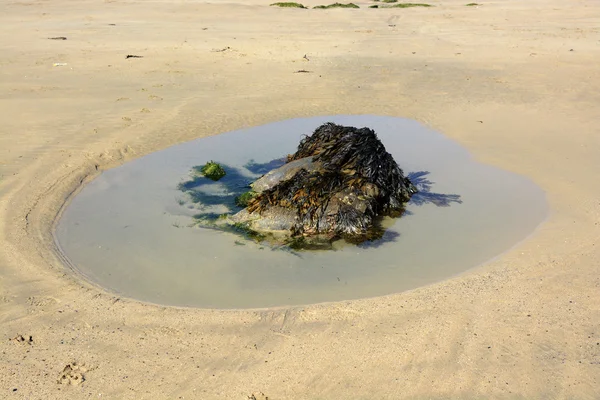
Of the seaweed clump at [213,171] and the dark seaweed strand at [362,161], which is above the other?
the dark seaweed strand at [362,161]

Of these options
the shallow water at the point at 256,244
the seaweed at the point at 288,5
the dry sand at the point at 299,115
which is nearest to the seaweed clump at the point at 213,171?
the shallow water at the point at 256,244

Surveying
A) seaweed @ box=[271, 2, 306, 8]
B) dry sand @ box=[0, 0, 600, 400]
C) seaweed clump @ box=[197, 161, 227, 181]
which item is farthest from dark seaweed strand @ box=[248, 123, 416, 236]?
seaweed @ box=[271, 2, 306, 8]

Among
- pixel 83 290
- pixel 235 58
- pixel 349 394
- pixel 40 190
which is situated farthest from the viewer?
pixel 235 58

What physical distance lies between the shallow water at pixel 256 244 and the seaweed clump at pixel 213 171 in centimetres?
37

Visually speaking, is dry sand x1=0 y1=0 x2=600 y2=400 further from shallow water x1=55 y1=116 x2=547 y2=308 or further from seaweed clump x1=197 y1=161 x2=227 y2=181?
seaweed clump x1=197 y1=161 x2=227 y2=181

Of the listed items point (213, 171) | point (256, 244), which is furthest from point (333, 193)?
point (213, 171)

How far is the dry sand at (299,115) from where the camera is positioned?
486cm

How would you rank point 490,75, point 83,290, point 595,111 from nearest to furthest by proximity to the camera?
1. point 83,290
2. point 595,111
3. point 490,75

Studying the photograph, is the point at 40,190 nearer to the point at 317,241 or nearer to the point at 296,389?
the point at 317,241

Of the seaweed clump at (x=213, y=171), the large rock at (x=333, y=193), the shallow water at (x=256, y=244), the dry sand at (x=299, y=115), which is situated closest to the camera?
the dry sand at (x=299, y=115)

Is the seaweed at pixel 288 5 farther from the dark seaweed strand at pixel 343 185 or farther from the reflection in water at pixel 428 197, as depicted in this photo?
the reflection in water at pixel 428 197

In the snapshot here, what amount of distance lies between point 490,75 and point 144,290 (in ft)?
38.7

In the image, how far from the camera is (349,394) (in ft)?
15.2

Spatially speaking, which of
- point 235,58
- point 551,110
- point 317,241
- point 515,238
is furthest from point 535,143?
point 235,58
